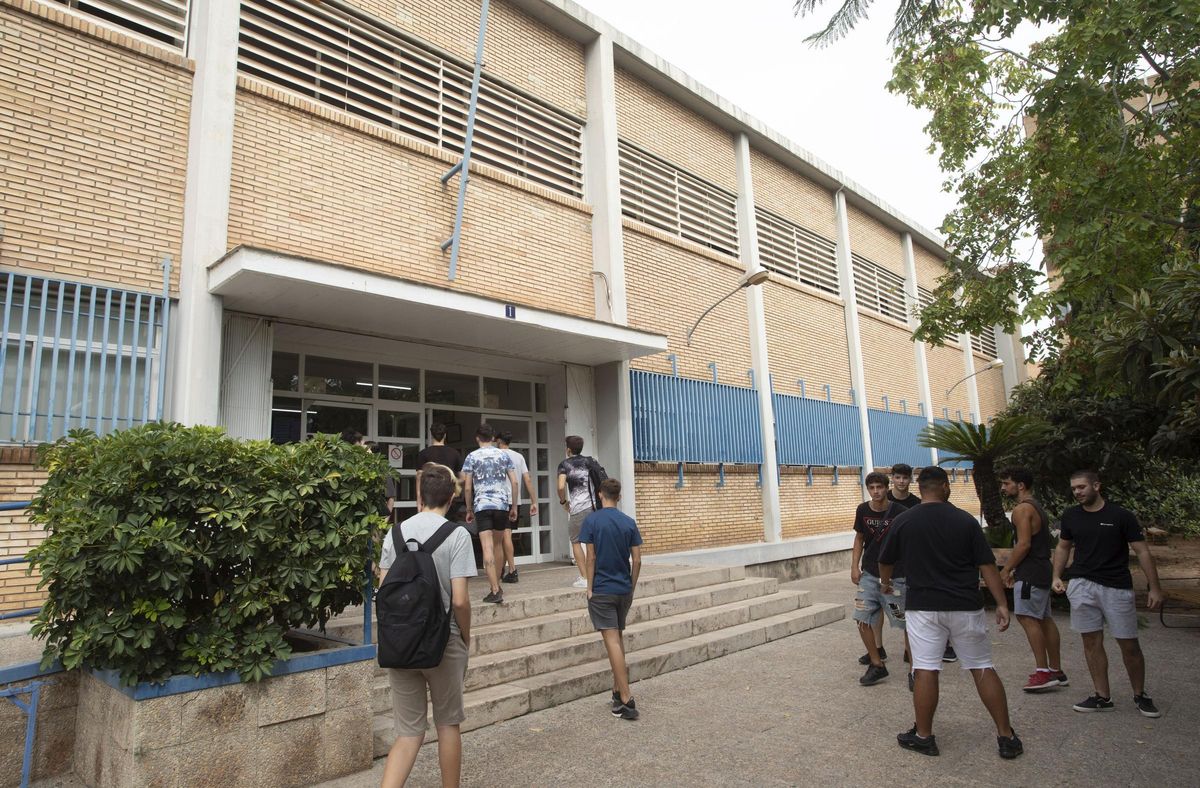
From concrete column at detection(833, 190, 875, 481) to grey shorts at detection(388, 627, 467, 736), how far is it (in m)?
15.9

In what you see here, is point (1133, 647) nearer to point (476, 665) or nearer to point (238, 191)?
point (476, 665)

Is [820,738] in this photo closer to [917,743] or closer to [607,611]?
[917,743]

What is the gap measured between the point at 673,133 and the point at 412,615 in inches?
492

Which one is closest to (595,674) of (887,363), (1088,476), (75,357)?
(1088,476)

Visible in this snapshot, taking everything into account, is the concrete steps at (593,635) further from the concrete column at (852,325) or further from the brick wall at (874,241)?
the brick wall at (874,241)

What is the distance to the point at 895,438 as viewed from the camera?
1966 centimetres

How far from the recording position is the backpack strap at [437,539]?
382 centimetres

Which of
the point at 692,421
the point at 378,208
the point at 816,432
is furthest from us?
the point at 816,432

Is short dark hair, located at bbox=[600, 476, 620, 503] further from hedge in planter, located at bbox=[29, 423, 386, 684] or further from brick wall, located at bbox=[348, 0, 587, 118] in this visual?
brick wall, located at bbox=[348, 0, 587, 118]

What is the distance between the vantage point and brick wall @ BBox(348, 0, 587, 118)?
10102mm

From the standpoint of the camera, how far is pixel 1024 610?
234 inches

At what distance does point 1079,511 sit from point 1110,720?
1.47 m

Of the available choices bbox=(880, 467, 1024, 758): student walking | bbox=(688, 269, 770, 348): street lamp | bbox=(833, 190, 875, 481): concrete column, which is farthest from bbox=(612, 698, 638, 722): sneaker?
bbox=(833, 190, 875, 481): concrete column

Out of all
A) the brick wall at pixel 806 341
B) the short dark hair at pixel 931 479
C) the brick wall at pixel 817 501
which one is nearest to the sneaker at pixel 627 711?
the short dark hair at pixel 931 479
